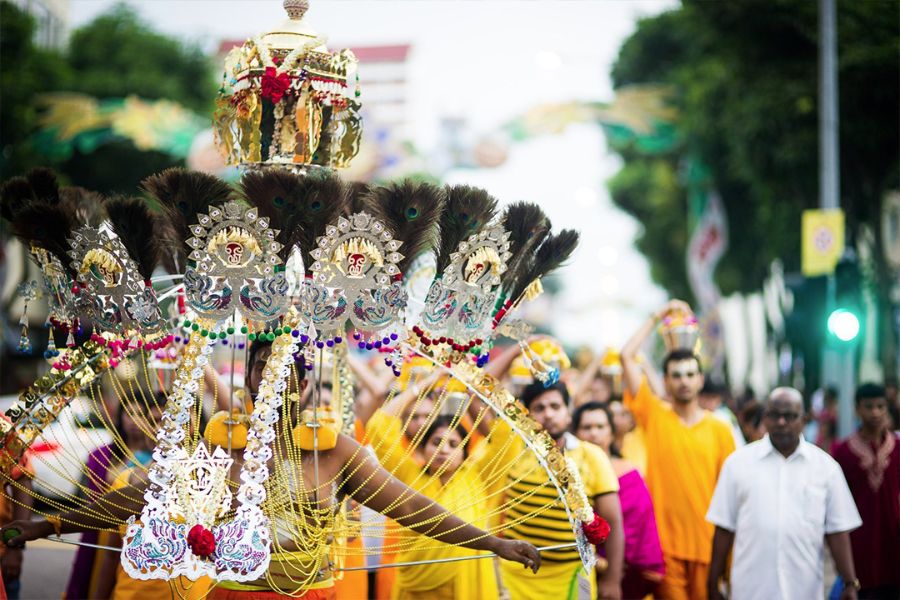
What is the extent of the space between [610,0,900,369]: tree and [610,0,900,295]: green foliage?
20mm

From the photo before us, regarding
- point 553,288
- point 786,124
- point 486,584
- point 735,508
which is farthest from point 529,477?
point 553,288

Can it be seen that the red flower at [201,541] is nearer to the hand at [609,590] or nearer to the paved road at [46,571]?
the hand at [609,590]

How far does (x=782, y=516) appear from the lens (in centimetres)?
705

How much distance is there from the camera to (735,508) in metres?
7.32

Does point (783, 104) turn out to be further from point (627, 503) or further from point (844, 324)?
point (627, 503)

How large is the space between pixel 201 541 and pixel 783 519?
3.69m

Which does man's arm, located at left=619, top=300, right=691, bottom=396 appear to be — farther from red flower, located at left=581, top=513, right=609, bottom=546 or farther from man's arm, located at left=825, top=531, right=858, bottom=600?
red flower, located at left=581, top=513, right=609, bottom=546

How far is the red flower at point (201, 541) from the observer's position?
468 centimetres

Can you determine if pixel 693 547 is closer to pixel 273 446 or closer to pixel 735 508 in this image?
pixel 735 508

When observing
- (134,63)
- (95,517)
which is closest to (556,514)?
(95,517)

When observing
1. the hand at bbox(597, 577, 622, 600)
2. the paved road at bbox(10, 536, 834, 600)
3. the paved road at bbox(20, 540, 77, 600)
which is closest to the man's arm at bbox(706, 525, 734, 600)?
the hand at bbox(597, 577, 622, 600)

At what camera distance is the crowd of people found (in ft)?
22.5

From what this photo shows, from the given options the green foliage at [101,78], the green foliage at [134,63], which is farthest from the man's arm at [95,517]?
the green foliage at [134,63]

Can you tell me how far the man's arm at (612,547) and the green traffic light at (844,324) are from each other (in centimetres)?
771
